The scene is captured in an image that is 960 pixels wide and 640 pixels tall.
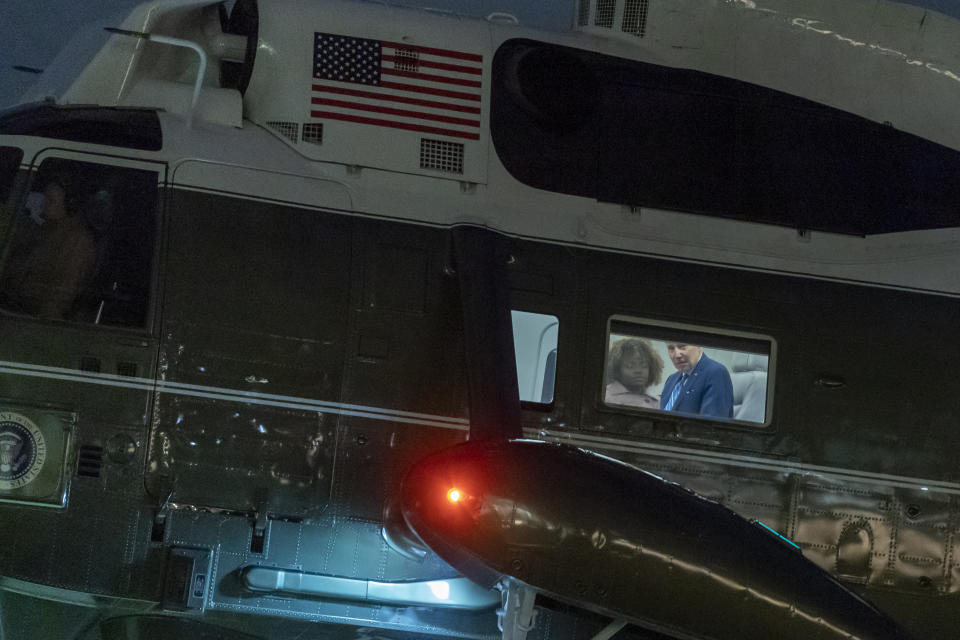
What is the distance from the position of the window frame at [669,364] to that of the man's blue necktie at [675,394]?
33 mm

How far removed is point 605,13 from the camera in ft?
20.8

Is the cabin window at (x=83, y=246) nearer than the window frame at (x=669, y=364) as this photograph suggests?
Yes

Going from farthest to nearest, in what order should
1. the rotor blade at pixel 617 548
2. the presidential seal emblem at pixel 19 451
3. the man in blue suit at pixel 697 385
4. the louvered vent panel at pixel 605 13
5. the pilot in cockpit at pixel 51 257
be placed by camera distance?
the louvered vent panel at pixel 605 13, the man in blue suit at pixel 697 385, the pilot in cockpit at pixel 51 257, the presidential seal emblem at pixel 19 451, the rotor blade at pixel 617 548

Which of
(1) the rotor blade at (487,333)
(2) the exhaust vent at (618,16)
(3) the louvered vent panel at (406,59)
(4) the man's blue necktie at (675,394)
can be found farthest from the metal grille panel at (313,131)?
(4) the man's blue necktie at (675,394)

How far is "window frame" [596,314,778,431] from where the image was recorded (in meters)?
5.68

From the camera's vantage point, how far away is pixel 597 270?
19.0 ft

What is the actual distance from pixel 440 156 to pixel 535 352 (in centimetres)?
108

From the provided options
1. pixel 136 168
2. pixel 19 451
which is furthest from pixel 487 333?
pixel 19 451

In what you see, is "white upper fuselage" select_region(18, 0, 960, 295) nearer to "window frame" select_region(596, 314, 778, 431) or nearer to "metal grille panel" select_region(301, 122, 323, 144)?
"metal grille panel" select_region(301, 122, 323, 144)

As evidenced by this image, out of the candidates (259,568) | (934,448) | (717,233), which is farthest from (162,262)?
(934,448)

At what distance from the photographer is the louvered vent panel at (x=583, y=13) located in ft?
20.9

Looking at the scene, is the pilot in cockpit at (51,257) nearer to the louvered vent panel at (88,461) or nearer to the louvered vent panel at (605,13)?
the louvered vent panel at (88,461)

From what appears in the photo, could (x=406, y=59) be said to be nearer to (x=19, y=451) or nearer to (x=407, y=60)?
(x=407, y=60)

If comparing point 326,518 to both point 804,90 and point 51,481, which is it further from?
point 804,90
